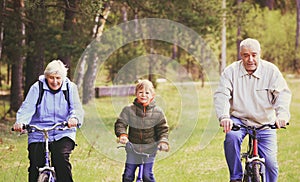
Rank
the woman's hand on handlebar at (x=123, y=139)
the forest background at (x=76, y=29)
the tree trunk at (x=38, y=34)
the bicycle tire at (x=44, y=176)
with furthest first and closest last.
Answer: the tree trunk at (x=38, y=34), the forest background at (x=76, y=29), the woman's hand on handlebar at (x=123, y=139), the bicycle tire at (x=44, y=176)

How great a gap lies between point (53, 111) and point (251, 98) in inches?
82.8

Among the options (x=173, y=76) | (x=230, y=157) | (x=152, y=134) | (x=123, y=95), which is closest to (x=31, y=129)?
(x=152, y=134)

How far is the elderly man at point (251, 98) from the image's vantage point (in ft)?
23.4

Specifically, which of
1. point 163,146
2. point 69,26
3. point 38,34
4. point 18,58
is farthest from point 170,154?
point 18,58

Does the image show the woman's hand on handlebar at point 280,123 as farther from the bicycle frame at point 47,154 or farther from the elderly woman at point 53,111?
the bicycle frame at point 47,154

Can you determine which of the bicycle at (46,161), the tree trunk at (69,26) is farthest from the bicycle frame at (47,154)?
the tree trunk at (69,26)

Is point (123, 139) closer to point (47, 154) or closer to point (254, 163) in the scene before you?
point (47, 154)

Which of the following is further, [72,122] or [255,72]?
[255,72]

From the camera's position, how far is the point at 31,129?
7.03m

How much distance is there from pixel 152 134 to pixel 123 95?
10238mm

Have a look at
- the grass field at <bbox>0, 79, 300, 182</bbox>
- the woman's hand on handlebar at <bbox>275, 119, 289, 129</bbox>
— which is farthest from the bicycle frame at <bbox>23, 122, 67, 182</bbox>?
the grass field at <bbox>0, 79, 300, 182</bbox>

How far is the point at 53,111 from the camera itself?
289 inches

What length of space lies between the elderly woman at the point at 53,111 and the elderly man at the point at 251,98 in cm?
158

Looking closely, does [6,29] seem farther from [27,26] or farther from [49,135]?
[49,135]
